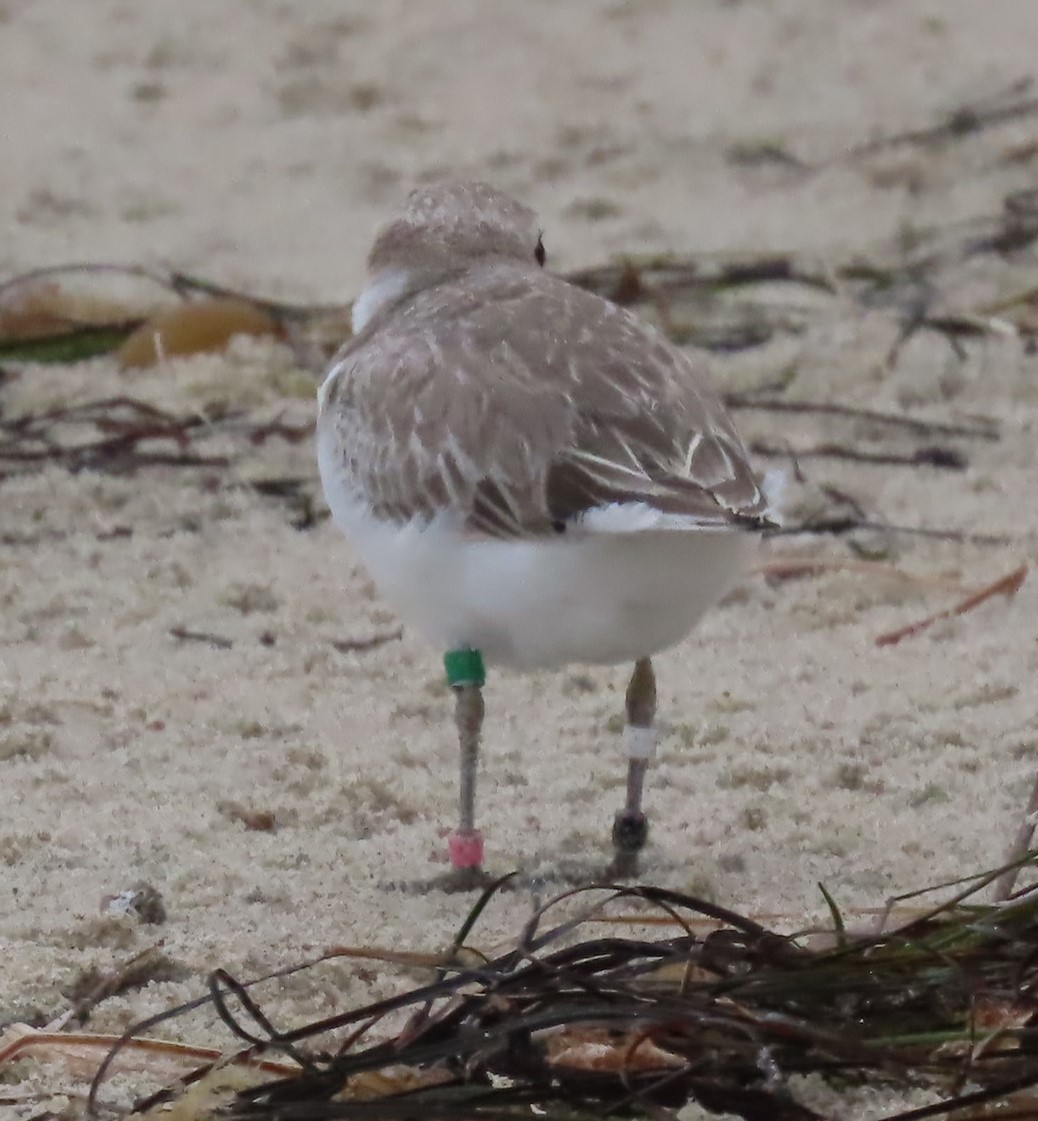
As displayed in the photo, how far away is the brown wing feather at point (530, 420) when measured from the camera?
1.67m

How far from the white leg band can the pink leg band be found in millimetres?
184

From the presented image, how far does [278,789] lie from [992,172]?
2.90 meters

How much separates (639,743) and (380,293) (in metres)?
0.61

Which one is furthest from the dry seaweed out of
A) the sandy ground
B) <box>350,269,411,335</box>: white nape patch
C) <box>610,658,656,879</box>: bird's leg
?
<box>350,269,411,335</box>: white nape patch

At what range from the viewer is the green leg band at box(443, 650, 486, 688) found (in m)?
1.80

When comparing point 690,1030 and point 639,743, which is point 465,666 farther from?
point 690,1030

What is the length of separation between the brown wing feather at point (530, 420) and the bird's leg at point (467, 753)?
15cm

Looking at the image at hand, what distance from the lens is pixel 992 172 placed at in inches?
170

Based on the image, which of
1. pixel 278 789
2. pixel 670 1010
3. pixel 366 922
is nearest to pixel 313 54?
pixel 278 789

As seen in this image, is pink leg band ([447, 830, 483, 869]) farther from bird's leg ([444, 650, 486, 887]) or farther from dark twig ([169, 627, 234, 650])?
dark twig ([169, 627, 234, 650])

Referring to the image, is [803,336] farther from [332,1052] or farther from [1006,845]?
[332,1052]

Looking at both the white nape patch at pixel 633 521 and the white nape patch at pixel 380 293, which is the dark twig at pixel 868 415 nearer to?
the white nape patch at pixel 380 293

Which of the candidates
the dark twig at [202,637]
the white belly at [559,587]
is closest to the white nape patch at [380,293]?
the white belly at [559,587]

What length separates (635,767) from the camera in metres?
1.90
